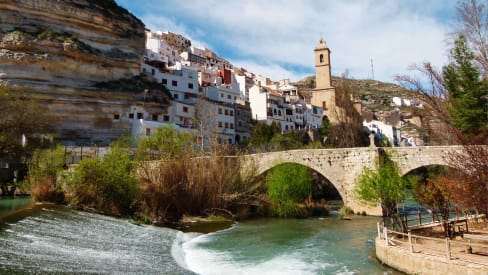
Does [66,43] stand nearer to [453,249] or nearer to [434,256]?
[453,249]

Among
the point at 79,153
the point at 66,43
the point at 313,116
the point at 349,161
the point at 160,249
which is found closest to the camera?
the point at 160,249

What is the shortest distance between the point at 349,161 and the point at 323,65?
41.8 metres

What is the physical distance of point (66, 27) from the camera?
127 ft

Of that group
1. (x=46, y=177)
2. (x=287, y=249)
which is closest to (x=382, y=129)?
(x=287, y=249)

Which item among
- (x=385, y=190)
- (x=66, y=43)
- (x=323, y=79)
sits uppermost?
(x=323, y=79)

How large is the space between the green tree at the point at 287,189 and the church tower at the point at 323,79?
130 ft

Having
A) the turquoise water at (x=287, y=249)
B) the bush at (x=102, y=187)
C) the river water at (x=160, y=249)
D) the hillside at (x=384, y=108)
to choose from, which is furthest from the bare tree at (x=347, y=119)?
the bush at (x=102, y=187)

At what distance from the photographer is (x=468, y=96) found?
2031 centimetres

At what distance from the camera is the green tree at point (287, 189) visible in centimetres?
2398

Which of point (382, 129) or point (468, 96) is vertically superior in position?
point (382, 129)

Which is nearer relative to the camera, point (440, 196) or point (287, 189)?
point (440, 196)

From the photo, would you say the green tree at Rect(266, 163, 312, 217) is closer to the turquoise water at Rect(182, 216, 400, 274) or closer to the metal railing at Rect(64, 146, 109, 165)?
the turquoise water at Rect(182, 216, 400, 274)

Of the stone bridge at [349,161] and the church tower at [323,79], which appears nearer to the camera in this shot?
the stone bridge at [349,161]

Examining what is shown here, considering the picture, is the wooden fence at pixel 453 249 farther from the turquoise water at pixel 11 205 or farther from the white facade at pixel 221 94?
the white facade at pixel 221 94
